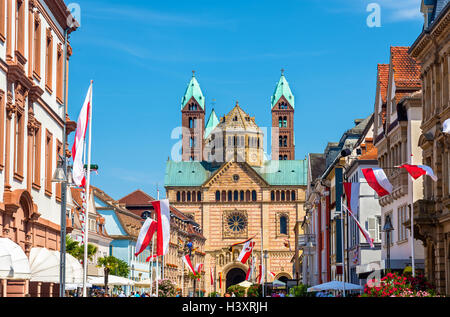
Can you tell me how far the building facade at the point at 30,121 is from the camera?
23266 millimetres

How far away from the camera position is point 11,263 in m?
19.9

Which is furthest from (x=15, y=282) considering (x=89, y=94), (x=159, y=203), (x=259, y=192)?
(x=259, y=192)

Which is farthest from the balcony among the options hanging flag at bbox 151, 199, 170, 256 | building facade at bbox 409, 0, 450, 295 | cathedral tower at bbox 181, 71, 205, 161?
cathedral tower at bbox 181, 71, 205, 161

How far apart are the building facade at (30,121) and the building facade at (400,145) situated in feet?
53.9

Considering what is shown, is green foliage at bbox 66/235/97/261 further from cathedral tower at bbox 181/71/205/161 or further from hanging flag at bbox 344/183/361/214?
cathedral tower at bbox 181/71/205/161

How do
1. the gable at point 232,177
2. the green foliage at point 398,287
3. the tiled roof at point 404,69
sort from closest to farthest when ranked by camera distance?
the green foliage at point 398,287 → the tiled roof at point 404,69 → the gable at point 232,177

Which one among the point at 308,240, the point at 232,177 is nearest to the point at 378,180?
the point at 308,240

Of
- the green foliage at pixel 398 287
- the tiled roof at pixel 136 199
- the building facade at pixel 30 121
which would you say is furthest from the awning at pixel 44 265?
the tiled roof at pixel 136 199

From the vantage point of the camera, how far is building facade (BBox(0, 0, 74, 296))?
916 inches

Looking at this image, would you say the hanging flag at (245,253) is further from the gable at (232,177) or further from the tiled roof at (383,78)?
the gable at (232,177)

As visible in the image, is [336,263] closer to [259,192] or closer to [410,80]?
[410,80]

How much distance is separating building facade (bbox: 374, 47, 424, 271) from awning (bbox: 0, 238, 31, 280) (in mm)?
22077

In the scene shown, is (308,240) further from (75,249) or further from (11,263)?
(11,263)

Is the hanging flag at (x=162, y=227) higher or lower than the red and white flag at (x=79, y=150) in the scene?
lower
